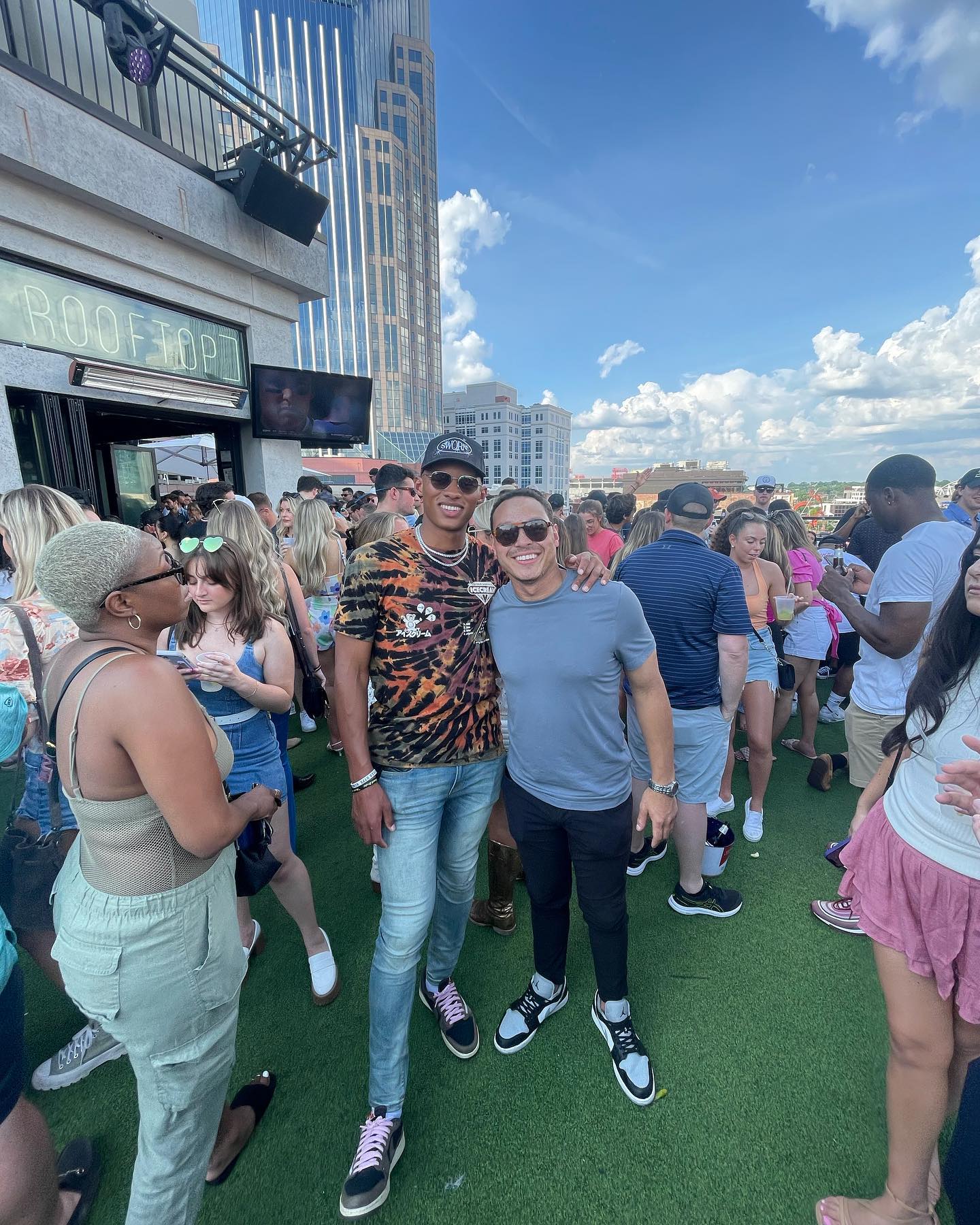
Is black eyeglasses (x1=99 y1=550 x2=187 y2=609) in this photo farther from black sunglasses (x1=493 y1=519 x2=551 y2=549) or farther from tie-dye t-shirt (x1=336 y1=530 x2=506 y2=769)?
black sunglasses (x1=493 y1=519 x2=551 y2=549)

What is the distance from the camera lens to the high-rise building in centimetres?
7800

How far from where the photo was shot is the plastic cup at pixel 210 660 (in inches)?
84.4

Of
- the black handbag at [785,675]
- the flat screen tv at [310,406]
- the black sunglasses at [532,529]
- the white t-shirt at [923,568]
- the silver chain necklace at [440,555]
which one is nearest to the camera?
the black sunglasses at [532,529]

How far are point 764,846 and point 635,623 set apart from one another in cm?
261

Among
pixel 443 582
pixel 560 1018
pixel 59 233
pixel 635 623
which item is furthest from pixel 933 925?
pixel 59 233

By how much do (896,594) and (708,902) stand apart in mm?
1907

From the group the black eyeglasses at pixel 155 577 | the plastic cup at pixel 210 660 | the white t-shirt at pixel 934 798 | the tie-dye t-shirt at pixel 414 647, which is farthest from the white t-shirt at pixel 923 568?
the plastic cup at pixel 210 660

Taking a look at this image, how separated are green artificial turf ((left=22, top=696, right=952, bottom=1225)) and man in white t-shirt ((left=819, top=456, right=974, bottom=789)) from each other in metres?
1.12

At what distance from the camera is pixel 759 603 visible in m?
3.62

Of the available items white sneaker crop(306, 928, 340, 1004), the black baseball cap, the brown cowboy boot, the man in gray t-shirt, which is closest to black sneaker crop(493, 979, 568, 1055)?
the man in gray t-shirt

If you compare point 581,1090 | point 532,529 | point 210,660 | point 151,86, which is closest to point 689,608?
point 532,529

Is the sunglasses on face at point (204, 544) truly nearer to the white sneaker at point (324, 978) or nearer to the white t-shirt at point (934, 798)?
the white sneaker at point (324, 978)

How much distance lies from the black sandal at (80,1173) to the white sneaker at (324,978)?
0.85 metres

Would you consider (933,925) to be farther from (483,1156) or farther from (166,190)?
(166,190)
